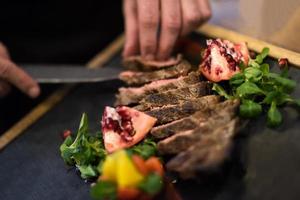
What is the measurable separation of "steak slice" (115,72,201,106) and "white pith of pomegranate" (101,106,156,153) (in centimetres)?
21

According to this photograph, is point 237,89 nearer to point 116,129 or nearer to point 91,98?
point 116,129

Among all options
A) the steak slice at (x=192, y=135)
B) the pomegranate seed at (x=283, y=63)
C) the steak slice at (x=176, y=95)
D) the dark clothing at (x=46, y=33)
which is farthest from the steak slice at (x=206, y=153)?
the dark clothing at (x=46, y=33)

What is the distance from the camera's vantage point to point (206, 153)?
1355mm

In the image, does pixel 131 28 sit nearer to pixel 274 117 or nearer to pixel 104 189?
pixel 274 117

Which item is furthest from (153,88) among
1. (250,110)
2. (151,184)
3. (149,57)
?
(151,184)

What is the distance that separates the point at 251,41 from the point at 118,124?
0.77 metres

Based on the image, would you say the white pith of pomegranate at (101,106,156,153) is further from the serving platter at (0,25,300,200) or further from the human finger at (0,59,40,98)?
the human finger at (0,59,40,98)

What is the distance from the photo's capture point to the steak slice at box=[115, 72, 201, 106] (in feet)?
5.73

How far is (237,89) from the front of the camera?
159 centimetres

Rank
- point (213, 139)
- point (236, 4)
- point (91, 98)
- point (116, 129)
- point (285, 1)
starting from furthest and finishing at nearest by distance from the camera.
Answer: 1. point (236, 4)
2. point (91, 98)
3. point (285, 1)
4. point (116, 129)
5. point (213, 139)

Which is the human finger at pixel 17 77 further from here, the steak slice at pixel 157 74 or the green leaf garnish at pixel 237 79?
the green leaf garnish at pixel 237 79

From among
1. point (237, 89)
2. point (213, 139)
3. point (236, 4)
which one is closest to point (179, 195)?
point (213, 139)

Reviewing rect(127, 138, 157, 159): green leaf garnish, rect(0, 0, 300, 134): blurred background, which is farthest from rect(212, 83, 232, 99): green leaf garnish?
rect(0, 0, 300, 134): blurred background

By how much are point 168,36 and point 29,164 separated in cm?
83
